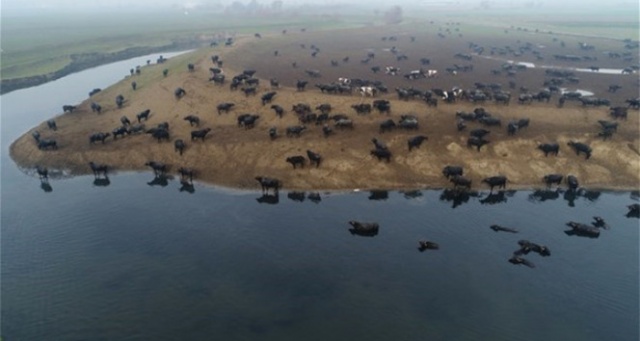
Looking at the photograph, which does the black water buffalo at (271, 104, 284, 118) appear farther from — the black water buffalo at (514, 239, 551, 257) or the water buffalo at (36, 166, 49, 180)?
the black water buffalo at (514, 239, 551, 257)

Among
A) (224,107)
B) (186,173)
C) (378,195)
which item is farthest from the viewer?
(224,107)

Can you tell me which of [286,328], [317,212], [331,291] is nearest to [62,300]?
[286,328]

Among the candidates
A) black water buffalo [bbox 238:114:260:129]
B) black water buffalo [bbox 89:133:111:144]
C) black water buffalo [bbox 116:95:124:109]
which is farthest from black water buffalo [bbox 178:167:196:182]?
black water buffalo [bbox 116:95:124:109]

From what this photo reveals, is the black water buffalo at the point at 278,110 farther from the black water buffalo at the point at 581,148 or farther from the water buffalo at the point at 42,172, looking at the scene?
the black water buffalo at the point at 581,148

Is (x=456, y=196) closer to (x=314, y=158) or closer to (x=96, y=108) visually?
(x=314, y=158)

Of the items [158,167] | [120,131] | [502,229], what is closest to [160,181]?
[158,167]
